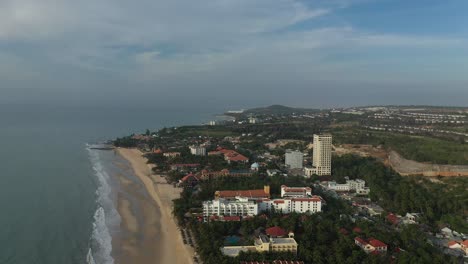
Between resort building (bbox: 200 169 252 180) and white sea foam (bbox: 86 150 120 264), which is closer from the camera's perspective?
white sea foam (bbox: 86 150 120 264)

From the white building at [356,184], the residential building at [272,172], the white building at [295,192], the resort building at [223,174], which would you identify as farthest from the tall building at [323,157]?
the white building at [295,192]

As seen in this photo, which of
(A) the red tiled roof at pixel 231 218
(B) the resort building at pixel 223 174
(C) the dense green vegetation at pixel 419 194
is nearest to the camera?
(A) the red tiled roof at pixel 231 218

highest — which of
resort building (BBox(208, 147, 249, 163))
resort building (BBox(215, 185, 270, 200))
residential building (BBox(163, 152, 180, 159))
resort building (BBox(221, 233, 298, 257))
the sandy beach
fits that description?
resort building (BBox(208, 147, 249, 163))

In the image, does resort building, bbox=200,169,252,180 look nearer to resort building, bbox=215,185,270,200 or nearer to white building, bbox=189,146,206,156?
resort building, bbox=215,185,270,200

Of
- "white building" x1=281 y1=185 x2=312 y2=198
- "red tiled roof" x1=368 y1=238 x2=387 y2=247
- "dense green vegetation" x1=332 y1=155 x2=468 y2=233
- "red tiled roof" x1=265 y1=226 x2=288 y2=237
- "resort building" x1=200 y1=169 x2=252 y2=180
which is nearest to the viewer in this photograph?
"red tiled roof" x1=368 y1=238 x2=387 y2=247

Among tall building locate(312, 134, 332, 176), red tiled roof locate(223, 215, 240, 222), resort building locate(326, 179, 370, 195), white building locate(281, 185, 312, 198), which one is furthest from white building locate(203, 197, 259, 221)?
tall building locate(312, 134, 332, 176)

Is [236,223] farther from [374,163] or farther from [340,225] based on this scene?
[374,163]

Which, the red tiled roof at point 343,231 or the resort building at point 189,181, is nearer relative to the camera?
the red tiled roof at point 343,231

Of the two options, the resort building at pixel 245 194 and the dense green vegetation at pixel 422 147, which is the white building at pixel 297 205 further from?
the dense green vegetation at pixel 422 147
